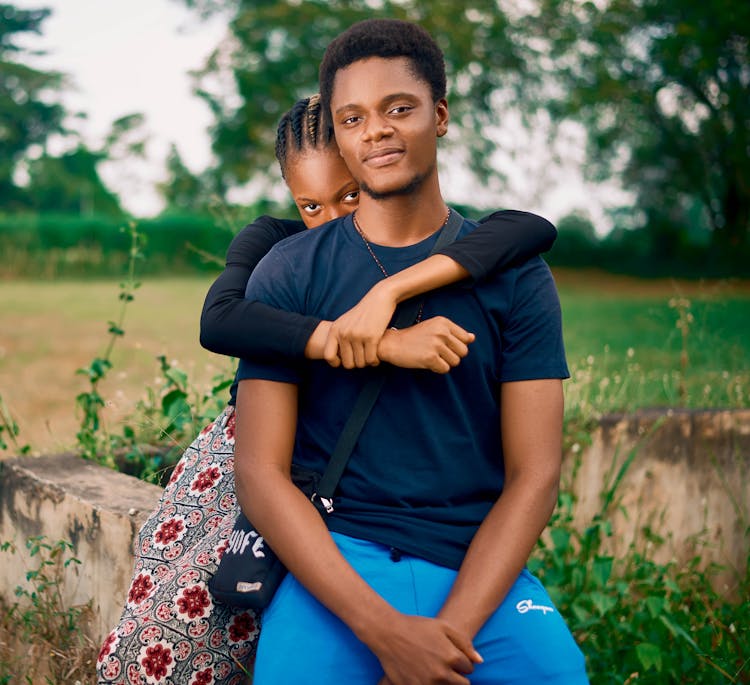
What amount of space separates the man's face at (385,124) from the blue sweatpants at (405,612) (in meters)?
0.85

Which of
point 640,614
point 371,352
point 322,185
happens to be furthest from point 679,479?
point 371,352

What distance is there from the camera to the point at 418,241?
7.52ft

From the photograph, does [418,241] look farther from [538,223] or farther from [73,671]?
[73,671]

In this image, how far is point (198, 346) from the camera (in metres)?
12.1

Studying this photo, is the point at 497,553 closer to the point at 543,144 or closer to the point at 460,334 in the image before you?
the point at 460,334

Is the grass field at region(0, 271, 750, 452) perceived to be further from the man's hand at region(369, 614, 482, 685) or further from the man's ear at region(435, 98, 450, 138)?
the man's hand at region(369, 614, 482, 685)

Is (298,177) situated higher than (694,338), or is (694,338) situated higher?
(298,177)

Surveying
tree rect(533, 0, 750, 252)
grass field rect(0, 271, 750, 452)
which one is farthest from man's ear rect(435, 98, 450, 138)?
tree rect(533, 0, 750, 252)

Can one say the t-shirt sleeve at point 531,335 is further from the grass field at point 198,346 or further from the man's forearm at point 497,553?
the grass field at point 198,346

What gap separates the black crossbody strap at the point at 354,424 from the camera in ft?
6.88

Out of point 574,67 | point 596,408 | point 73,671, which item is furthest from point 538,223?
point 574,67

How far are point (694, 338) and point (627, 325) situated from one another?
414 inches

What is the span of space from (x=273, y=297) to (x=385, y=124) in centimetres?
48

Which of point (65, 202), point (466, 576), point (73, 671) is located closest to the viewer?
point (466, 576)
